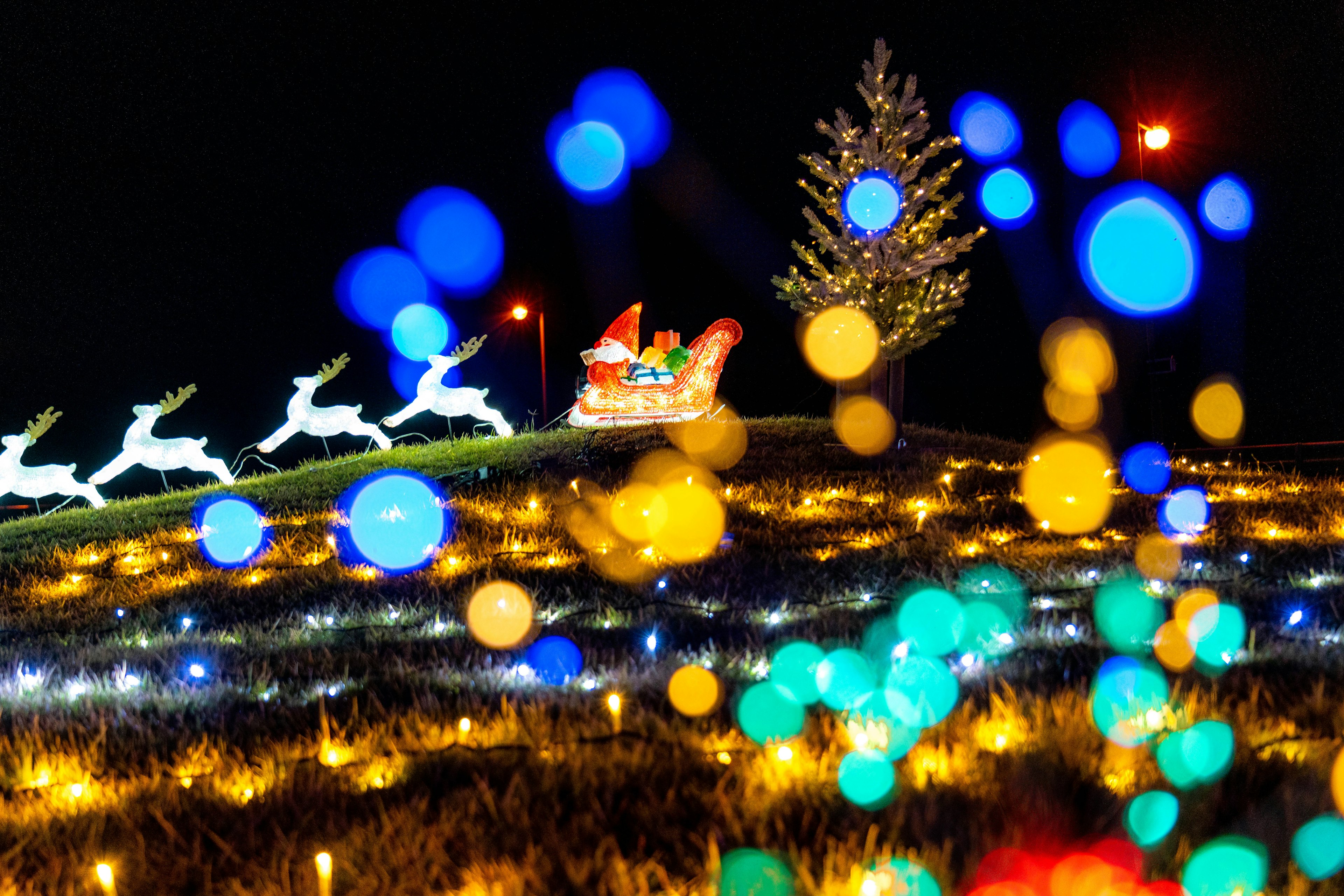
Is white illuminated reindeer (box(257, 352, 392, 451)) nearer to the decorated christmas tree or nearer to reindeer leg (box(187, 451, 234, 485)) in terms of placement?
reindeer leg (box(187, 451, 234, 485))

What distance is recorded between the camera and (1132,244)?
13078 millimetres

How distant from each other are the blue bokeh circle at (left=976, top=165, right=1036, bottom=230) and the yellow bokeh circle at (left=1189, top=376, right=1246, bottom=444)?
4817 millimetres

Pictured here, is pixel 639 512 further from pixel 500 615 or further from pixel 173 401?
pixel 173 401

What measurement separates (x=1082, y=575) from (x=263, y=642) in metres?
4.88

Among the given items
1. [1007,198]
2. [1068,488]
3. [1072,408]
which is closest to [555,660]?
[1068,488]

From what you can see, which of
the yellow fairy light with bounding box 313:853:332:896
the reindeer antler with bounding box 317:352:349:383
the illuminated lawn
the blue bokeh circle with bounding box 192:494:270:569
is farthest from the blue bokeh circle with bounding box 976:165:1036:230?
the yellow fairy light with bounding box 313:853:332:896

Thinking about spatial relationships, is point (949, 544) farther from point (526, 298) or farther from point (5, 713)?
point (526, 298)

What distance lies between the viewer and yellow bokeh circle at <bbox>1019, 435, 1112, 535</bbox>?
6.54 metres

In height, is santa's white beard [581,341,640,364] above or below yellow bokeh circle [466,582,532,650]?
above

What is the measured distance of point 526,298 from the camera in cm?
1349

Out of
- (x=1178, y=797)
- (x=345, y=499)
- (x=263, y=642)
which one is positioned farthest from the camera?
(x=345, y=499)

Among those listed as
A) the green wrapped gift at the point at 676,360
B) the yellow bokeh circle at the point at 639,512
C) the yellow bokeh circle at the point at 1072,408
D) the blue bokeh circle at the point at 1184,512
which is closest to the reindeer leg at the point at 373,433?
the green wrapped gift at the point at 676,360

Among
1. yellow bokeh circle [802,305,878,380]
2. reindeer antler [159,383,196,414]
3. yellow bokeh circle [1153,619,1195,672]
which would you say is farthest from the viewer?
yellow bokeh circle [802,305,878,380]

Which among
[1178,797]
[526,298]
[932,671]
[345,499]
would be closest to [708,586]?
[932,671]
